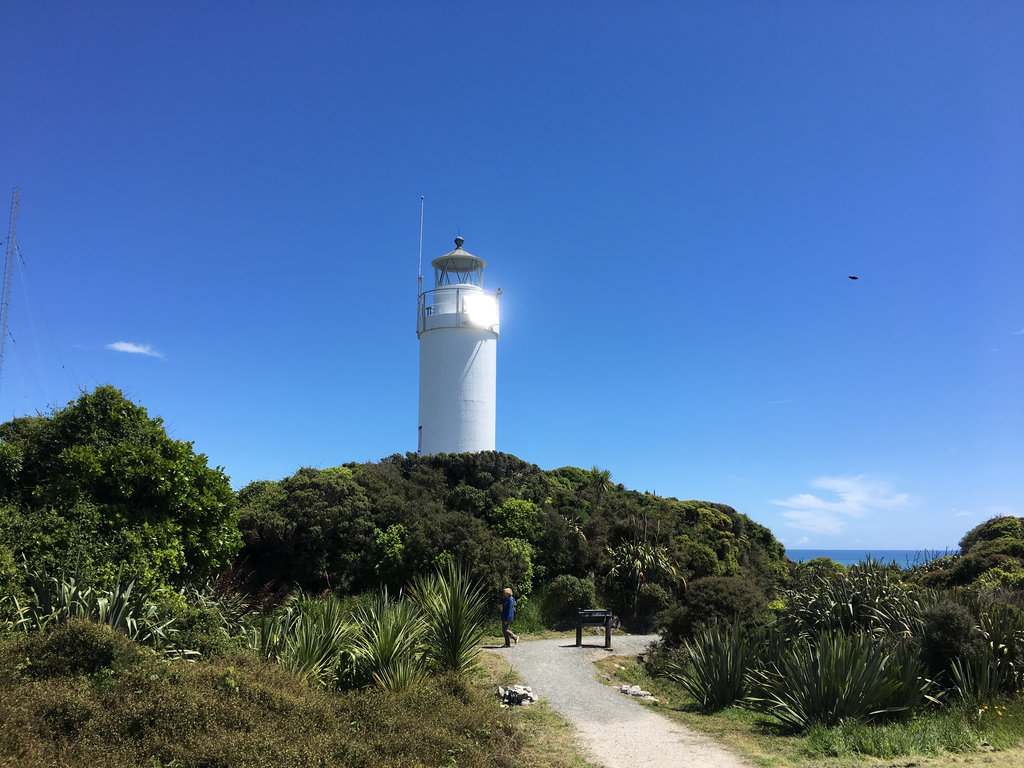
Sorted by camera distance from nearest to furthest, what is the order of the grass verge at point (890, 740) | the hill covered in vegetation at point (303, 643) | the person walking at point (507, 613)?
the hill covered in vegetation at point (303, 643)
the grass verge at point (890, 740)
the person walking at point (507, 613)

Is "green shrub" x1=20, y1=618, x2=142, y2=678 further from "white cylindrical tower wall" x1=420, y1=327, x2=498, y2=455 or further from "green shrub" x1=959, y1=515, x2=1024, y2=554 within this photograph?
"green shrub" x1=959, y1=515, x2=1024, y2=554

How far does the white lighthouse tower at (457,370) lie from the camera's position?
27.4m

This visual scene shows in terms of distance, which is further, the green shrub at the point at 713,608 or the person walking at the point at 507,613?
the person walking at the point at 507,613

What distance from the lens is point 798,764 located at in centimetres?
737

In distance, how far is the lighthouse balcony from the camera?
91.2 ft

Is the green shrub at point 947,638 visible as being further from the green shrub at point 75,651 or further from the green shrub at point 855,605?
the green shrub at point 75,651

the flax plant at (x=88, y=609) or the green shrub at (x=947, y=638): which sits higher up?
the flax plant at (x=88, y=609)

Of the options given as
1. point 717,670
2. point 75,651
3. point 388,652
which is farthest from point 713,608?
point 75,651

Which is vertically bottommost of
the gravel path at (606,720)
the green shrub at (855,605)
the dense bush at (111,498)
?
the gravel path at (606,720)

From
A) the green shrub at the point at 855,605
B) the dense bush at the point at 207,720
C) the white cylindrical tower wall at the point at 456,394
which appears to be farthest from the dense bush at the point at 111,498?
the white cylindrical tower wall at the point at 456,394

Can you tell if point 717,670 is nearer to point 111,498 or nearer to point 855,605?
point 855,605

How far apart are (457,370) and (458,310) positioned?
2482 millimetres

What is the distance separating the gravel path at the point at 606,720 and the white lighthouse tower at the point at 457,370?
13511mm

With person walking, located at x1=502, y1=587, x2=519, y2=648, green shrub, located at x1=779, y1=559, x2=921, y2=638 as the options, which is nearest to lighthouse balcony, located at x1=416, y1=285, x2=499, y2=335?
person walking, located at x1=502, y1=587, x2=519, y2=648
